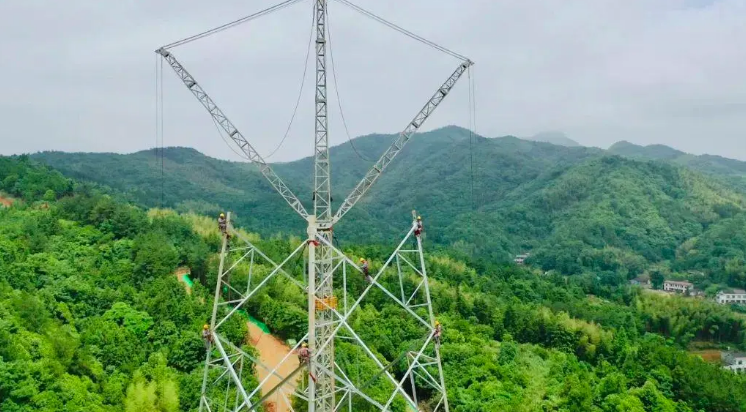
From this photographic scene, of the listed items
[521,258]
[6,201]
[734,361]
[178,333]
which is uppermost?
[6,201]

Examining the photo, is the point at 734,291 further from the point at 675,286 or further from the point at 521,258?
the point at 521,258

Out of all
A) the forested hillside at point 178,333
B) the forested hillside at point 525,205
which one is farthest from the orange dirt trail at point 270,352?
the forested hillside at point 525,205

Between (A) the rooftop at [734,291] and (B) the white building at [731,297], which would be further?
(A) the rooftop at [734,291]

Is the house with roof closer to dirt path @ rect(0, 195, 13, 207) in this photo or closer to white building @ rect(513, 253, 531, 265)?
white building @ rect(513, 253, 531, 265)

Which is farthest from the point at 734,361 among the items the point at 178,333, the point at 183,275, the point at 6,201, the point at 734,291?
the point at 6,201

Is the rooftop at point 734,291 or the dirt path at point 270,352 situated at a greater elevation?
the dirt path at point 270,352

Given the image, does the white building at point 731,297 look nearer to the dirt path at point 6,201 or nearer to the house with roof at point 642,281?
the house with roof at point 642,281
